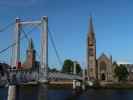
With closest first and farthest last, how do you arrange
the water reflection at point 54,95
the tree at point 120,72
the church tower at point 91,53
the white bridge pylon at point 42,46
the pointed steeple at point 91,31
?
the white bridge pylon at point 42,46 < the water reflection at point 54,95 < the tree at point 120,72 < the church tower at point 91,53 < the pointed steeple at point 91,31

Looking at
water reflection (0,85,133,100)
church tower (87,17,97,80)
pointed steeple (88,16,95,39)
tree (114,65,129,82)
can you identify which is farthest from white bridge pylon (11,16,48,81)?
pointed steeple (88,16,95,39)

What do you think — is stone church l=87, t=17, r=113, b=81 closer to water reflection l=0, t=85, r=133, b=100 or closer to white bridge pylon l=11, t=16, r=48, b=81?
water reflection l=0, t=85, r=133, b=100

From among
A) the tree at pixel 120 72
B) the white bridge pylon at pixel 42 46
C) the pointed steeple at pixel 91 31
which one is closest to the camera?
the white bridge pylon at pixel 42 46

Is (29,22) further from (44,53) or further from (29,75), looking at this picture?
(29,75)

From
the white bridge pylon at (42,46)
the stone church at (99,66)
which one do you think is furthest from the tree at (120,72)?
the white bridge pylon at (42,46)

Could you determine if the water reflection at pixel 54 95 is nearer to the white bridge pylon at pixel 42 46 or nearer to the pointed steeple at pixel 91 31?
the white bridge pylon at pixel 42 46

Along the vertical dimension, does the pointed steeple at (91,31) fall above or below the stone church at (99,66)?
above

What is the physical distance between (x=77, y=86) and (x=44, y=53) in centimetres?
7153

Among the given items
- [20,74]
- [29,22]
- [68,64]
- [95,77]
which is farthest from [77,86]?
[20,74]

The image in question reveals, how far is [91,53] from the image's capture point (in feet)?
537

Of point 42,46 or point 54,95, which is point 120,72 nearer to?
point 54,95

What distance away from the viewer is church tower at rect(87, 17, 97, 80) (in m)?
159

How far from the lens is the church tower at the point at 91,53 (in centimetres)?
15938

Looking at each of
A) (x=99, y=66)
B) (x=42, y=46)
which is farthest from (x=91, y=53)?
(x=42, y=46)
